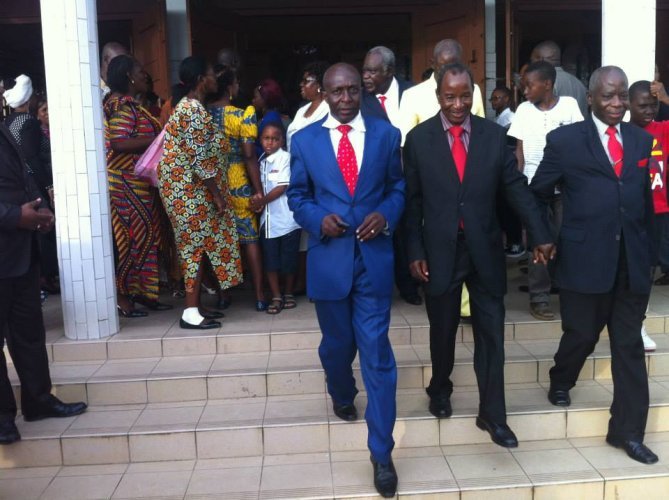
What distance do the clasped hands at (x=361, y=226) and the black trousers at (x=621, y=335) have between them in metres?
1.15

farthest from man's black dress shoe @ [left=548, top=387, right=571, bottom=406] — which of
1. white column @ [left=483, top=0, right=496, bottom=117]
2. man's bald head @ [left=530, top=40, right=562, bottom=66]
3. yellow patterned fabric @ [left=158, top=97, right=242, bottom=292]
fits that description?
white column @ [left=483, top=0, right=496, bottom=117]

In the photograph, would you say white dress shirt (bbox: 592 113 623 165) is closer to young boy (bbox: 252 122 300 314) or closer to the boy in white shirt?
the boy in white shirt

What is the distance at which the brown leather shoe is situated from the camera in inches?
188

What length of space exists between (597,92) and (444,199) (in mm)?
978

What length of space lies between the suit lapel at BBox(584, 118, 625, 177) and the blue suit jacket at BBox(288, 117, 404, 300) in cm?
98

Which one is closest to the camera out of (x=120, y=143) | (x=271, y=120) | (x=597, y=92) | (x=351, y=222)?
(x=351, y=222)

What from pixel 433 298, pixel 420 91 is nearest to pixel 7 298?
pixel 433 298

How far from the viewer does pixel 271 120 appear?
208 inches

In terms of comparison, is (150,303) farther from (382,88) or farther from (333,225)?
(333,225)

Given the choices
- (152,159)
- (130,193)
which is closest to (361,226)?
(152,159)

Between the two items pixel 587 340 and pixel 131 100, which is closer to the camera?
pixel 587 340

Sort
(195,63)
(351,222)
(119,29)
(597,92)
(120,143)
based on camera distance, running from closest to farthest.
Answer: (351,222)
(597,92)
(195,63)
(120,143)
(119,29)

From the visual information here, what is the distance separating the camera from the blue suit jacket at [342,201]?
3.30 meters

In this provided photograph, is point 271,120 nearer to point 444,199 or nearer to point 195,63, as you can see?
point 195,63
